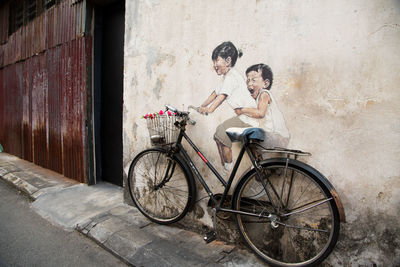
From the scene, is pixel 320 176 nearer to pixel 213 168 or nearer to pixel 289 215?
pixel 289 215

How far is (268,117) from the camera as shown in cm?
254

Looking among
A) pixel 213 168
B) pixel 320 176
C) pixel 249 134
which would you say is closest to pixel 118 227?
pixel 213 168

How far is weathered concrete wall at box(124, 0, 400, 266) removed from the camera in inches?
78.2

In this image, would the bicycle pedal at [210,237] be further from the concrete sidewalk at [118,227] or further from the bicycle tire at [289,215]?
the bicycle tire at [289,215]

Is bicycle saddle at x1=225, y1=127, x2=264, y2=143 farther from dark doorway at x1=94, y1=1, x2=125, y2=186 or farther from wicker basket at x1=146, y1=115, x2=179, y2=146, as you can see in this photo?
dark doorway at x1=94, y1=1, x2=125, y2=186

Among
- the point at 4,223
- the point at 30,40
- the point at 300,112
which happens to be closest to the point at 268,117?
the point at 300,112

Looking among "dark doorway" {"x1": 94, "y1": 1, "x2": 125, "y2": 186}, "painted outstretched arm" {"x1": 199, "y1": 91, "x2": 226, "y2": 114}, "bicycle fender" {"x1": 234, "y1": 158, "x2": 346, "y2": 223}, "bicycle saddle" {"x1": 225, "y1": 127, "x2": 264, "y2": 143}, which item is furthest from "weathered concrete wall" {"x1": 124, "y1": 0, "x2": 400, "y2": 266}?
"dark doorway" {"x1": 94, "y1": 1, "x2": 125, "y2": 186}

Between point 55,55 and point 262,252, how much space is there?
19.3 feet

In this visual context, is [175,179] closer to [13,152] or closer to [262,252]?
[262,252]

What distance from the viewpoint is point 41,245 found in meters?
3.01

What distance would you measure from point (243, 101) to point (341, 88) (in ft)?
3.12

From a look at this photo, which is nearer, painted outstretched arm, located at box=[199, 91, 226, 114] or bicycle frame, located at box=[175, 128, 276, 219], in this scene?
bicycle frame, located at box=[175, 128, 276, 219]

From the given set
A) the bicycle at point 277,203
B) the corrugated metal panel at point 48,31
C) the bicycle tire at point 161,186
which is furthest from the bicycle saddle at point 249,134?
the corrugated metal panel at point 48,31

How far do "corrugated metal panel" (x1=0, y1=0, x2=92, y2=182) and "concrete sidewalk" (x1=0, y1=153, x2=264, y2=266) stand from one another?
617 mm
